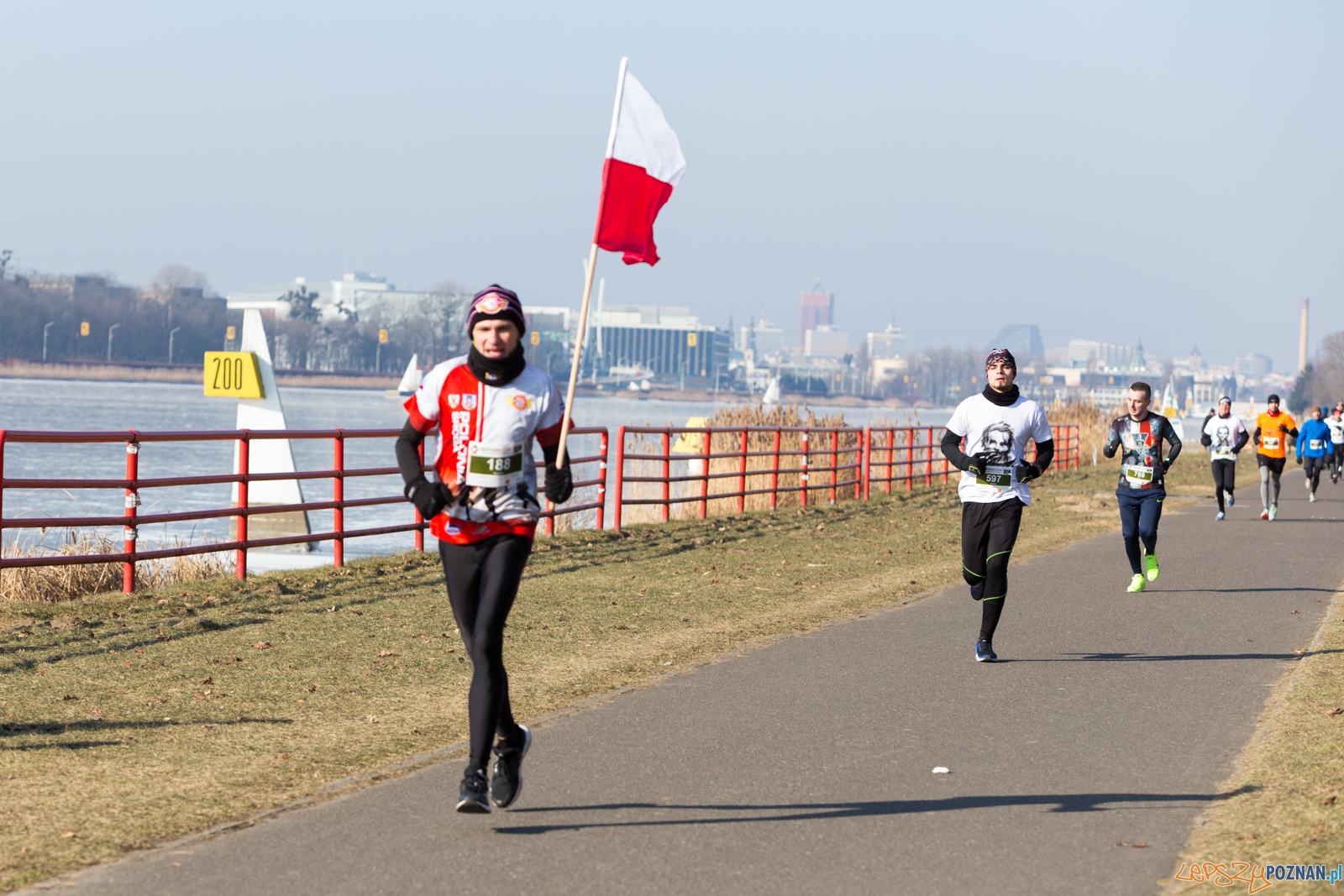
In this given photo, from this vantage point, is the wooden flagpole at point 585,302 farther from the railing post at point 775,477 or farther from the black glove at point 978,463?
the railing post at point 775,477

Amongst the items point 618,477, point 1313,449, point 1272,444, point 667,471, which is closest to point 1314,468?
point 1313,449

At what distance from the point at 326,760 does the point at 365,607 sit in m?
4.74

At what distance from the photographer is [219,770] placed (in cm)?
587

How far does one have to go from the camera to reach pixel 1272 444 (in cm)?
2122

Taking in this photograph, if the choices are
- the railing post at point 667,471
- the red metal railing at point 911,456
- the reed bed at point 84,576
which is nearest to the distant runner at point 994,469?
the red metal railing at point 911,456

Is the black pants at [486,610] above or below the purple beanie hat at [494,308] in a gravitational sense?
below

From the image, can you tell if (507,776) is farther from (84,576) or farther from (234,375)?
(234,375)

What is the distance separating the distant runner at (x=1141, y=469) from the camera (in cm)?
1235

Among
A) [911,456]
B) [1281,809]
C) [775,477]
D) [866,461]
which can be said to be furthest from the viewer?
[911,456]

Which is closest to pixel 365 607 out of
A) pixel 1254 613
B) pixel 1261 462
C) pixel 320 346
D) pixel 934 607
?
pixel 934 607

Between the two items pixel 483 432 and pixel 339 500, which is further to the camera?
pixel 339 500

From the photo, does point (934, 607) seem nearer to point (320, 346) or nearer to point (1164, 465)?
point (1164, 465)

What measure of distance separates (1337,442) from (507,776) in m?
34.7

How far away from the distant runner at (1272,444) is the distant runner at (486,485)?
59.9ft
